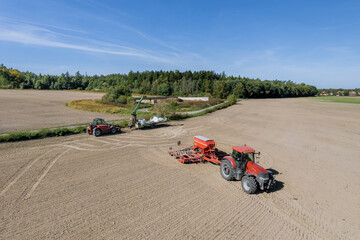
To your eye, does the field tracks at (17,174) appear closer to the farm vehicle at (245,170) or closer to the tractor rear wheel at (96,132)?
the tractor rear wheel at (96,132)

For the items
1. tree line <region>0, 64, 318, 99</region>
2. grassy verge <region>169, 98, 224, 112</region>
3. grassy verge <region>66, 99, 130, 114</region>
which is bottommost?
grassy verge <region>66, 99, 130, 114</region>

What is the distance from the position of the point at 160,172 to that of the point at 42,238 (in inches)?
252

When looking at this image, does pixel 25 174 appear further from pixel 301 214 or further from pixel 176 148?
pixel 301 214

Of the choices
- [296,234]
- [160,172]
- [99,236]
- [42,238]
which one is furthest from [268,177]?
[42,238]

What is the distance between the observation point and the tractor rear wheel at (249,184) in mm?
9148

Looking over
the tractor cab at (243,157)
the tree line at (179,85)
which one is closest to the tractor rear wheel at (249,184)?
the tractor cab at (243,157)

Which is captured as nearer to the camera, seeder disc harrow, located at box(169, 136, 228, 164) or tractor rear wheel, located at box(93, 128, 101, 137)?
seeder disc harrow, located at box(169, 136, 228, 164)

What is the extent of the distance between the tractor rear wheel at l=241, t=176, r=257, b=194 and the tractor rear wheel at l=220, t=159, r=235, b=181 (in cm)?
84

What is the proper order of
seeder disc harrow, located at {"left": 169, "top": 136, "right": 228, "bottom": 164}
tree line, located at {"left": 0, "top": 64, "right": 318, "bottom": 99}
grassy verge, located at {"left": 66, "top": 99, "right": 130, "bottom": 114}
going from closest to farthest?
seeder disc harrow, located at {"left": 169, "top": 136, "right": 228, "bottom": 164} < grassy verge, located at {"left": 66, "top": 99, "right": 130, "bottom": 114} < tree line, located at {"left": 0, "top": 64, "right": 318, "bottom": 99}

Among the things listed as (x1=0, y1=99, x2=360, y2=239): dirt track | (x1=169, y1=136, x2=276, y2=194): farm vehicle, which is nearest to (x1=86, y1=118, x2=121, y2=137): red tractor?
(x1=0, y1=99, x2=360, y2=239): dirt track

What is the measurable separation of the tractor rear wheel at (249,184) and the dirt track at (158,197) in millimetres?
324

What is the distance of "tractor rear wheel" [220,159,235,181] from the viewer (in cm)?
1044

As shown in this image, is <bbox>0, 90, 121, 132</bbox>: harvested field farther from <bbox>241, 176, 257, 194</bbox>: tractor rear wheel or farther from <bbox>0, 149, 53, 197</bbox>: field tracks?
<bbox>241, 176, 257, 194</bbox>: tractor rear wheel

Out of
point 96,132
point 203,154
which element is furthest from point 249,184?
point 96,132
